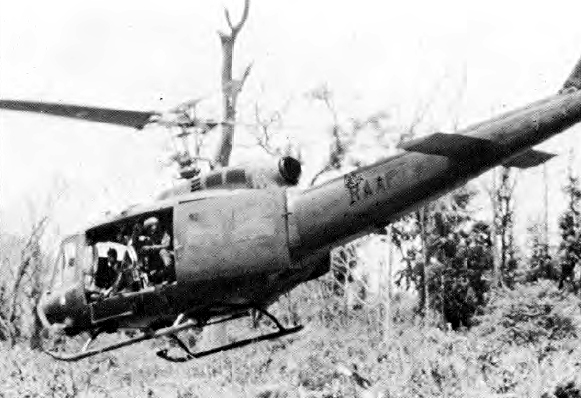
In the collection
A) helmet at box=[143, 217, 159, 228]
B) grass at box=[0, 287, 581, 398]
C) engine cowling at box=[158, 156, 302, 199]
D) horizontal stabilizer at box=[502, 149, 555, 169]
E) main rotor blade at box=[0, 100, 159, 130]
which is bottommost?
grass at box=[0, 287, 581, 398]

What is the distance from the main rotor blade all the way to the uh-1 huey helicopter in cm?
1

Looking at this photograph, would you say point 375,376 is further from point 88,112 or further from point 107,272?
point 88,112

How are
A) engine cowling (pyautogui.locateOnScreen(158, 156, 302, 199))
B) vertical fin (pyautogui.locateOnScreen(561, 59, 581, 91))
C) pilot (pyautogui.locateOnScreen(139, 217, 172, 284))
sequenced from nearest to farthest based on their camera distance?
vertical fin (pyautogui.locateOnScreen(561, 59, 581, 91)), engine cowling (pyautogui.locateOnScreen(158, 156, 302, 199)), pilot (pyautogui.locateOnScreen(139, 217, 172, 284))

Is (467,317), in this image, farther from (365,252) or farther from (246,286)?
(246,286)

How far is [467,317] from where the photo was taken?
3853 cm

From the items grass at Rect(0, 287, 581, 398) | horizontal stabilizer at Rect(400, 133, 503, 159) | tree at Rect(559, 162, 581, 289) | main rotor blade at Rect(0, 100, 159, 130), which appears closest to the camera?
main rotor blade at Rect(0, 100, 159, 130)

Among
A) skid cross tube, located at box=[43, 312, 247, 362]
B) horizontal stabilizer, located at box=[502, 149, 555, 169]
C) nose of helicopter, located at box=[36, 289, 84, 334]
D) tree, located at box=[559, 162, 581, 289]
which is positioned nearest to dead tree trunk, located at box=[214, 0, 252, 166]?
nose of helicopter, located at box=[36, 289, 84, 334]

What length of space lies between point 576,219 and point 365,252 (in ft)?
36.4

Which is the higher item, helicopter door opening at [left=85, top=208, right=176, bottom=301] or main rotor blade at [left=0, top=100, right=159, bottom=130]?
main rotor blade at [left=0, top=100, right=159, bottom=130]

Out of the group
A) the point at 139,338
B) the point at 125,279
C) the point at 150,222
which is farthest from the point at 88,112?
the point at 139,338

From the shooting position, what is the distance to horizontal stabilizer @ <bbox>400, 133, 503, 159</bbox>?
24.5ft

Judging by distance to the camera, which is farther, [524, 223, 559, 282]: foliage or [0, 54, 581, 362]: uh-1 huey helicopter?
[524, 223, 559, 282]: foliage

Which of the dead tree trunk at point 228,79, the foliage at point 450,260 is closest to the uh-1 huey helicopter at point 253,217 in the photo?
the dead tree trunk at point 228,79

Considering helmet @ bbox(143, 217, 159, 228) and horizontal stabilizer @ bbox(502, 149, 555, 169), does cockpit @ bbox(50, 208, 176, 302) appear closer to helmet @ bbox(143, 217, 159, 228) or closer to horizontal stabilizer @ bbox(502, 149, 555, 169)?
helmet @ bbox(143, 217, 159, 228)
